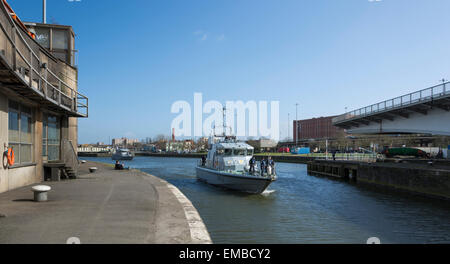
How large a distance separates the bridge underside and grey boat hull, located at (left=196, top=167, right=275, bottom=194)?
18.3 meters

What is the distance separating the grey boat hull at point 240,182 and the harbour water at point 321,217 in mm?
639

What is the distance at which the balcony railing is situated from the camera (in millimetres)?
10820

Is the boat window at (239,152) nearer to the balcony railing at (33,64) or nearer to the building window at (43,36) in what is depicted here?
the balcony railing at (33,64)

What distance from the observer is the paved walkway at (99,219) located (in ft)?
23.9

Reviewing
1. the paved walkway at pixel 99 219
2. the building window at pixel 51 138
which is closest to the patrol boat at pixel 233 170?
the paved walkway at pixel 99 219

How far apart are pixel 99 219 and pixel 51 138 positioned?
1442 centimetres

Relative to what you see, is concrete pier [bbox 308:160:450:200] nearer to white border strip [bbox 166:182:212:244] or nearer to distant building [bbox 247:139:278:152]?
white border strip [bbox 166:182:212:244]

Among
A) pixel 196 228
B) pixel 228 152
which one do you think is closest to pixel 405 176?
pixel 228 152

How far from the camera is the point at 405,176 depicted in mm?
26078

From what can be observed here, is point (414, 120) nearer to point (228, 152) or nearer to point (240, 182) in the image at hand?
point (228, 152)

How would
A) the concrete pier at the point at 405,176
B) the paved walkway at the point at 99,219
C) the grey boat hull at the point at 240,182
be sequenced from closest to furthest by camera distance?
the paved walkway at the point at 99,219, the concrete pier at the point at 405,176, the grey boat hull at the point at 240,182

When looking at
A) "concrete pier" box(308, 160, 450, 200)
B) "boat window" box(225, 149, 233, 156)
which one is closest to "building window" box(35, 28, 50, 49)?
"boat window" box(225, 149, 233, 156)

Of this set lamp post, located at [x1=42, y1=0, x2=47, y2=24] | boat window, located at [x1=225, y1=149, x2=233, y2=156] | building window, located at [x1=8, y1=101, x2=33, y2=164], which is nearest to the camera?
building window, located at [x1=8, y1=101, x2=33, y2=164]
